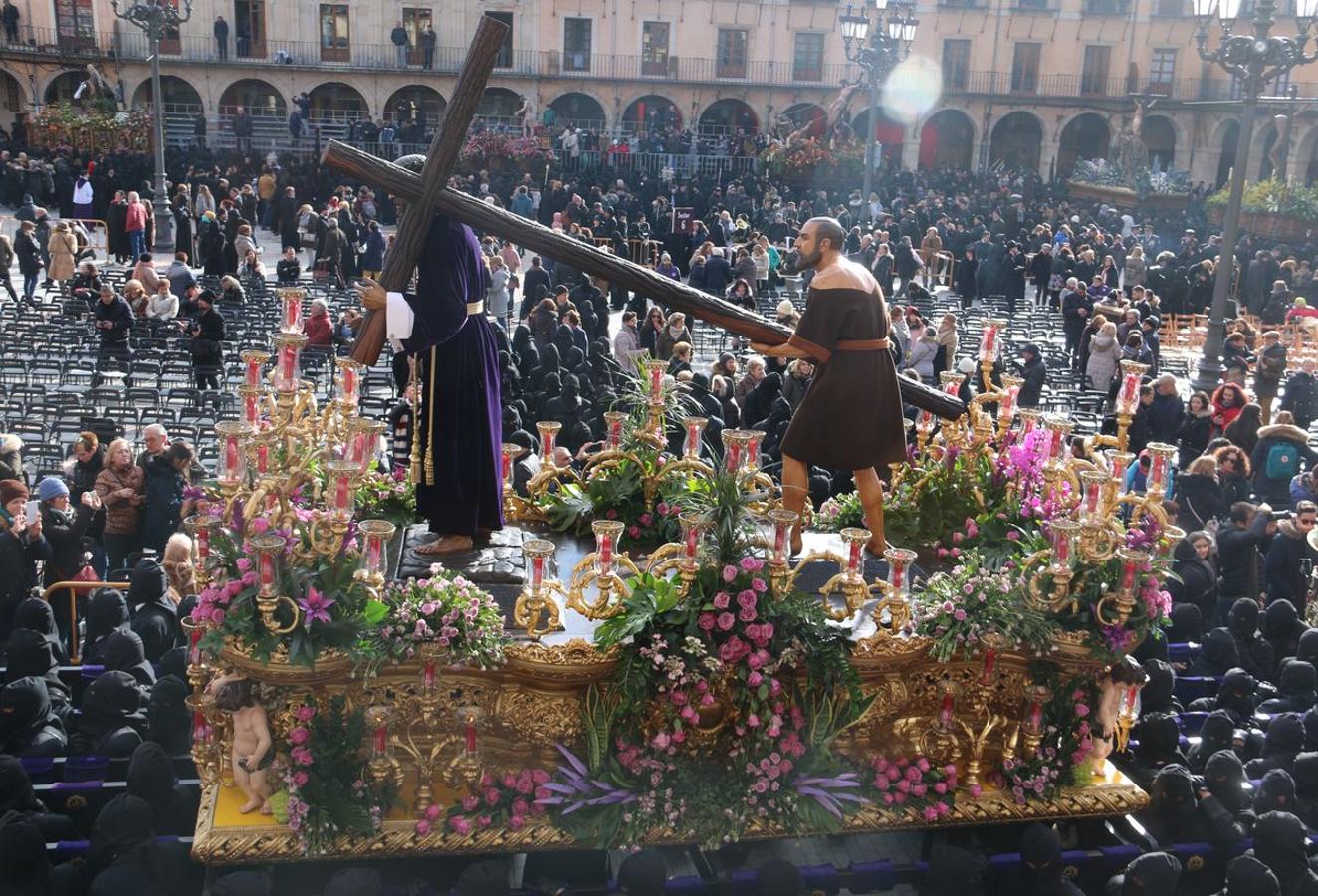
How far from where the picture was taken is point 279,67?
38.7m

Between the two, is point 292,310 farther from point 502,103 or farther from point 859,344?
point 502,103

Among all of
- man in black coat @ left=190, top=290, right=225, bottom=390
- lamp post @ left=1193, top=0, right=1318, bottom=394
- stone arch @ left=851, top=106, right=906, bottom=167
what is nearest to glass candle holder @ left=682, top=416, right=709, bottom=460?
man in black coat @ left=190, top=290, right=225, bottom=390

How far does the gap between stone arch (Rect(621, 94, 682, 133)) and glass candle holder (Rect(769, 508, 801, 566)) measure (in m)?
37.0

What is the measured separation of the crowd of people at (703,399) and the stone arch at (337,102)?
10.5 meters

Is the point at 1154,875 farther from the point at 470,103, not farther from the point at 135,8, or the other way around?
the point at 135,8

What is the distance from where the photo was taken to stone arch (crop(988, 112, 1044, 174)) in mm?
45688

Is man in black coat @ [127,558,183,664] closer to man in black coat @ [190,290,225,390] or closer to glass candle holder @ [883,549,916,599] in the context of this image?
glass candle holder @ [883,549,916,599]

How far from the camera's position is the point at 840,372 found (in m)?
6.86

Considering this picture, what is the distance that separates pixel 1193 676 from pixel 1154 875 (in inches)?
112

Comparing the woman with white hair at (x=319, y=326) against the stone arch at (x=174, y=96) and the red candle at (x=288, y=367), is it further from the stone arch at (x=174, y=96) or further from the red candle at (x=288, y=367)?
the stone arch at (x=174, y=96)

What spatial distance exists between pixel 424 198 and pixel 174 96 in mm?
36679

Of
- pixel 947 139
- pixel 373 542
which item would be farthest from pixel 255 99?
pixel 373 542

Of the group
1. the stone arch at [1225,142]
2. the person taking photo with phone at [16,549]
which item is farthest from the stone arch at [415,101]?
the person taking photo with phone at [16,549]

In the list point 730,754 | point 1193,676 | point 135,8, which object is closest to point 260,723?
point 730,754
